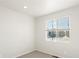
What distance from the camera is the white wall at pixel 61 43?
327 centimetres

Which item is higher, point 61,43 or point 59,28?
point 59,28

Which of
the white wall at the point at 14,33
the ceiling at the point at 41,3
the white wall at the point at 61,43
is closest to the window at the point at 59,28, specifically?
the white wall at the point at 61,43

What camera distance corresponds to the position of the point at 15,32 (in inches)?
152

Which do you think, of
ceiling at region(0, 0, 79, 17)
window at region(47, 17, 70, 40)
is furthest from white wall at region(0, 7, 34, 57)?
Answer: window at region(47, 17, 70, 40)

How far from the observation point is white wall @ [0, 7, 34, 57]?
334 cm

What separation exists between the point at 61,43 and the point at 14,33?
7.87 ft

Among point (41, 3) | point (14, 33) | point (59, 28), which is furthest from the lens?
point (59, 28)

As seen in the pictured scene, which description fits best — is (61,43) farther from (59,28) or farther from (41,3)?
(41,3)

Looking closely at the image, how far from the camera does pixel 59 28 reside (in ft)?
13.7

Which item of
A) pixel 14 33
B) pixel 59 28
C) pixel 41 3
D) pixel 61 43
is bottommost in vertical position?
pixel 61 43

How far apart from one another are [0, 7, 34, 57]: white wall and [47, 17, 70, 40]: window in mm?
1245

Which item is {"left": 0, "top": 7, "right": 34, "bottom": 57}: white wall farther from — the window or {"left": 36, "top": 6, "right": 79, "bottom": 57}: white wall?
the window

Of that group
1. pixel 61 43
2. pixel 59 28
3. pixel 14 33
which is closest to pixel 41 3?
pixel 59 28

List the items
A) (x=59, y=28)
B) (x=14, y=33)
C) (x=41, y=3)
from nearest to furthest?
(x=41, y=3) → (x=14, y=33) → (x=59, y=28)
